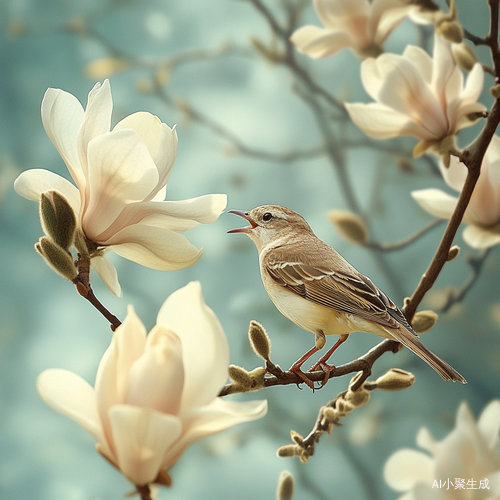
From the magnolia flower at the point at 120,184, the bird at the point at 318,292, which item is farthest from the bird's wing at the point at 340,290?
the magnolia flower at the point at 120,184

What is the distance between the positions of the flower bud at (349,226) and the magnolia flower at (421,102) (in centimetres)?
5

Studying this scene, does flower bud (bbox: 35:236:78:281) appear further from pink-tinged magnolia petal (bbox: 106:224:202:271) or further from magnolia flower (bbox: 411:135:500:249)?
magnolia flower (bbox: 411:135:500:249)

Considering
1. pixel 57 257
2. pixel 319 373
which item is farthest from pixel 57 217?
pixel 319 373

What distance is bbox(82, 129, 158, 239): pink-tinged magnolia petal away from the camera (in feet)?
0.62

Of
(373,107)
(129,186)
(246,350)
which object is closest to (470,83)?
(373,107)

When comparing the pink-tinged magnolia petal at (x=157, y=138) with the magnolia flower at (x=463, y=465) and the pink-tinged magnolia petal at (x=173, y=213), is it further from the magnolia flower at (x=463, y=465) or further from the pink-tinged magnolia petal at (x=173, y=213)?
the magnolia flower at (x=463, y=465)

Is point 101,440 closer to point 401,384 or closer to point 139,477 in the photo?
point 139,477

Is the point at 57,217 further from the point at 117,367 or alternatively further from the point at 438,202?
the point at 438,202

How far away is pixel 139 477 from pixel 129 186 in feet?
0.32

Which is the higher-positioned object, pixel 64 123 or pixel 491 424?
pixel 64 123

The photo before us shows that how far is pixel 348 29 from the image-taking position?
276mm

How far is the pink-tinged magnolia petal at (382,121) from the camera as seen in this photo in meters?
0.26

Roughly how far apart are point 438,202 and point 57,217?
19 centimetres

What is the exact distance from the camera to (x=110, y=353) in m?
0.15
